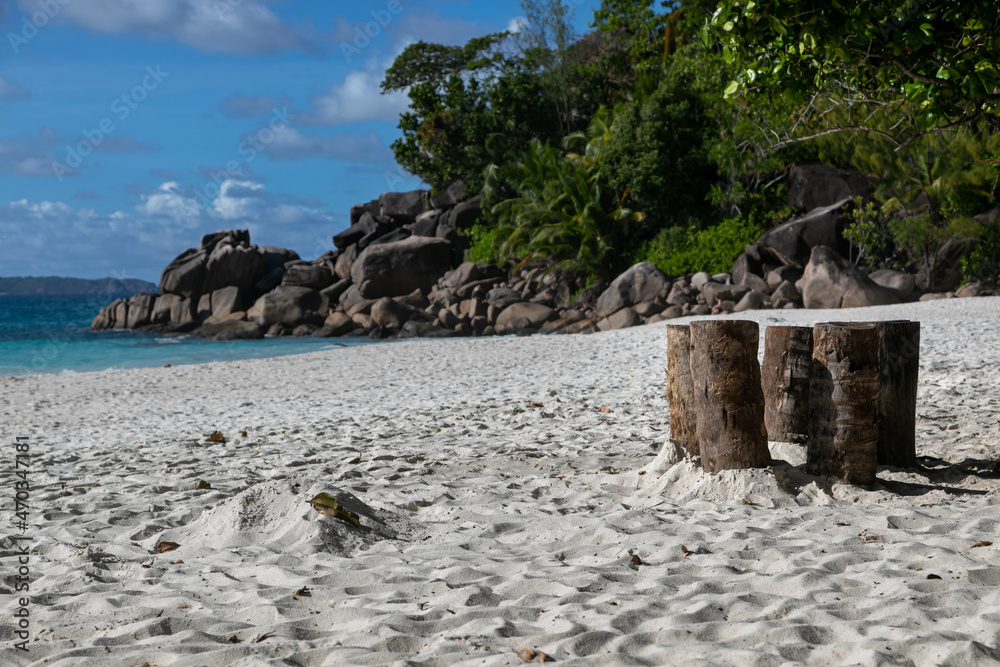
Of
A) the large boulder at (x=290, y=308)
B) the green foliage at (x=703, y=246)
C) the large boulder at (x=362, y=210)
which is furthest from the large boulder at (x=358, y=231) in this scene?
the green foliage at (x=703, y=246)

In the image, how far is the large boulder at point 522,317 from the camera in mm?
27875

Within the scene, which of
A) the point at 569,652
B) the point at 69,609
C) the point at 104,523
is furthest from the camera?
the point at 104,523

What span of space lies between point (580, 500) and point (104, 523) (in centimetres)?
311

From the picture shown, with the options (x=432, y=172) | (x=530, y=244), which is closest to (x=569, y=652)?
(x=530, y=244)

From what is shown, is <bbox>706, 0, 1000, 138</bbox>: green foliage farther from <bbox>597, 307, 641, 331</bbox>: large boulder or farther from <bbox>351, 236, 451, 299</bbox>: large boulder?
<bbox>351, 236, 451, 299</bbox>: large boulder

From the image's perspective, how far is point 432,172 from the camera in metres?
39.7

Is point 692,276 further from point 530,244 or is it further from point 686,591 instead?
point 686,591

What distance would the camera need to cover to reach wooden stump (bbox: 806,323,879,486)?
185 inches

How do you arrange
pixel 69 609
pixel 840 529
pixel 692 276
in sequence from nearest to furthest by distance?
pixel 69 609 < pixel 840 529 < pixel 692 276

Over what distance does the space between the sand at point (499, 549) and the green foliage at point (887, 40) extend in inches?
102

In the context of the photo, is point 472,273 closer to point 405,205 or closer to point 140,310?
point 405,205

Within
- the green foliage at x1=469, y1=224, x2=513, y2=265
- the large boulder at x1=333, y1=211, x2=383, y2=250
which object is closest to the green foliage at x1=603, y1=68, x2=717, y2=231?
the green foliage at x1=469, y1=224, x2=513, y2=265

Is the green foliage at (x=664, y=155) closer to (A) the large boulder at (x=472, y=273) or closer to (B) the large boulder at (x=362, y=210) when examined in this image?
(A) the large boulder at (x=472, y=273)

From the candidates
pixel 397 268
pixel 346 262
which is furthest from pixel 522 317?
pixel 346 262
